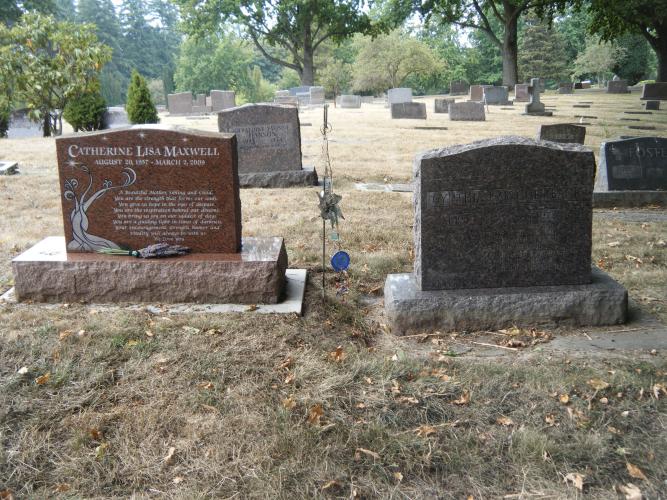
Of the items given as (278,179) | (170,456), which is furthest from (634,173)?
(170,456)

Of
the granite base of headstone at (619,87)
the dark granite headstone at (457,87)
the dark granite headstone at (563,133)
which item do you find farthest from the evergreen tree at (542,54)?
the dark granite headstone at (563,133)

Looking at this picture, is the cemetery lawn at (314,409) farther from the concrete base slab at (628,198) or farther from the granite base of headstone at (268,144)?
the granite base of headstone at (268,144)

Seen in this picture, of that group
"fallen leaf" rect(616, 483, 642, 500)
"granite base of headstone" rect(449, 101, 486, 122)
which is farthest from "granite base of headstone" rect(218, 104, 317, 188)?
"granite base of headstone" rect(449, 101, 486, 122)

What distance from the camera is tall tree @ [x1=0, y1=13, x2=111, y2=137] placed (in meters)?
18.5

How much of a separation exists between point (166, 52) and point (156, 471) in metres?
77.7

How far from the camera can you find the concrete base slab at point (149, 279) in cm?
524

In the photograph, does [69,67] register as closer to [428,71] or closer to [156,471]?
[156,471]

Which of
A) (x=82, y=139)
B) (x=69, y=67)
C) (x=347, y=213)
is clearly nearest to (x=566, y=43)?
(x=69, y=67)

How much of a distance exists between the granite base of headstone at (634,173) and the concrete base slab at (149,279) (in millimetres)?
6144

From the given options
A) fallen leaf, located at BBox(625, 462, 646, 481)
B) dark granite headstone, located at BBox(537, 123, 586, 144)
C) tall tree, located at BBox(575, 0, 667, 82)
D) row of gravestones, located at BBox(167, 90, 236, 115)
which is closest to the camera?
fallen leaf, located at BBox(625, 462, 646, 481)

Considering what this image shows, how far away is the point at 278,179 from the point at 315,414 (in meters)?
7.61

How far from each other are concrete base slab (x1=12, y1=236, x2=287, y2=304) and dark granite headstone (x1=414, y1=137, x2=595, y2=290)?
1391 millimetres

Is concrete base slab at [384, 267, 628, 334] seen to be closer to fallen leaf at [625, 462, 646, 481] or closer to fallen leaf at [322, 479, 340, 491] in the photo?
fallen leaf at [625, 462, 646, 481]

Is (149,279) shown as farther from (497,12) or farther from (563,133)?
(497,12)
